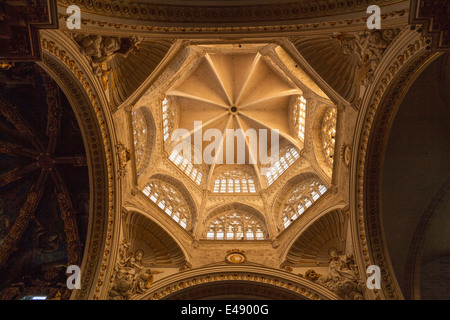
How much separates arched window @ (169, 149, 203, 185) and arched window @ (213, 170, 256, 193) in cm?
119

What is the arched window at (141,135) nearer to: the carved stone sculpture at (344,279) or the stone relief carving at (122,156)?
the stone relief carving at (122,156)

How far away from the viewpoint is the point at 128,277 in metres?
12.9

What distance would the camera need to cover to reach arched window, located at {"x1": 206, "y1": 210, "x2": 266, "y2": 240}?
56.5 feet

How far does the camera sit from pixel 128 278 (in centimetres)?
1288

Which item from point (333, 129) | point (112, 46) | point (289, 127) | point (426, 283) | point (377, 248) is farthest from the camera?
point (289, 127)

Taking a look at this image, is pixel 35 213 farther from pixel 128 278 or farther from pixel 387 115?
pixel 387 115

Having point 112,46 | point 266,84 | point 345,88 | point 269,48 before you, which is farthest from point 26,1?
point 266,84

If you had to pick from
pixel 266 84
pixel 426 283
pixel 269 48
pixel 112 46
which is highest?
pixel 266 84

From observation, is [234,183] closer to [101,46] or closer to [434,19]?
[101,46]

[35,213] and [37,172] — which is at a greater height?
[37,172]

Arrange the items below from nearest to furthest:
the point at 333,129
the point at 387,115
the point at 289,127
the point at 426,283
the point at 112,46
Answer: the point at 112,46, the point at 387,115, the point at 426,283, the point at 333,129, the point at 289,127

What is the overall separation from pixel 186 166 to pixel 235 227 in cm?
525

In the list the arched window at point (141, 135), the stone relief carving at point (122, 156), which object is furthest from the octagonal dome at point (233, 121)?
the stone relief carving at point (122, 156)

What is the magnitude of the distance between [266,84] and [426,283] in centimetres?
1472
